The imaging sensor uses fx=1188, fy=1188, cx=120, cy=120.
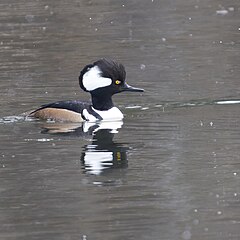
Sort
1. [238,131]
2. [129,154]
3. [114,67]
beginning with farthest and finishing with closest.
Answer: [114,67] → [238,131] → [129,154]

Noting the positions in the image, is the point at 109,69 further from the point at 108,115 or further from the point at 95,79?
the point at 108,115

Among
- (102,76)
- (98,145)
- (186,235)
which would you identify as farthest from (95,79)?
(186,235)

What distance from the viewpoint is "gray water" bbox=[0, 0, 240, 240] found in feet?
32.6

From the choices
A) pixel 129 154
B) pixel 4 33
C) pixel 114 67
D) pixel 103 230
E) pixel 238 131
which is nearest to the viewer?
pixel 103 230

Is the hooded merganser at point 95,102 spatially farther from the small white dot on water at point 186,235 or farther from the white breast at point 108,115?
the small white dot on water at point 186,235

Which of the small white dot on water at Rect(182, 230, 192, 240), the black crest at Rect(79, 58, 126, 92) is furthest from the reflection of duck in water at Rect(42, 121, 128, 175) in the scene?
the small white dot on water at Rect(182, 230, 192, 240)

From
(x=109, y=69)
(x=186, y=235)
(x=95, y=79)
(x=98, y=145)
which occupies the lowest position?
(x=98, y=145)

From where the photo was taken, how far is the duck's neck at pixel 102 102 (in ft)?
49.6

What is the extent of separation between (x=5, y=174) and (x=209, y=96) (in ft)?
15.8

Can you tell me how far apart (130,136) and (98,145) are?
0.49 meters

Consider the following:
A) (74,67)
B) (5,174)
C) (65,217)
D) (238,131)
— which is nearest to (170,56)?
(74,67)

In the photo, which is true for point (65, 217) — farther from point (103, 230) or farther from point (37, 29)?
point (37, 29)

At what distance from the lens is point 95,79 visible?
15.0 metres

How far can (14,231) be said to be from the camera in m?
9.62
